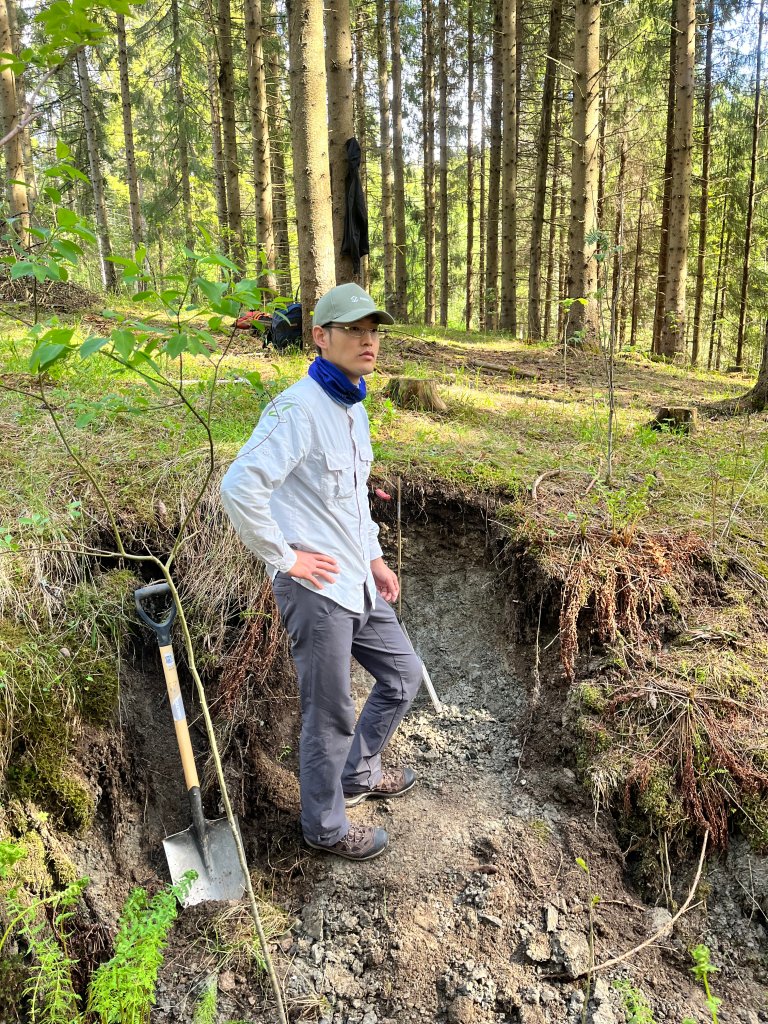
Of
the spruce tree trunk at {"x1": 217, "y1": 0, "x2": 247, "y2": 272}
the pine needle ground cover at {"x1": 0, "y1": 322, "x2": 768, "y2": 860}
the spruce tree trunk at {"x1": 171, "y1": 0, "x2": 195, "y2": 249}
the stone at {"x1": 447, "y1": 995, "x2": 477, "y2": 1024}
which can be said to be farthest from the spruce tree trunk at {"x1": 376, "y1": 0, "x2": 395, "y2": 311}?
the stone at {"x1": 447, "y1": 995, "x2": 477, "y2": 1024}

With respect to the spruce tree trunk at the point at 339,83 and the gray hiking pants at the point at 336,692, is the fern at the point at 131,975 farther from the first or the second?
the spruce tree trunk at the point at 339,83

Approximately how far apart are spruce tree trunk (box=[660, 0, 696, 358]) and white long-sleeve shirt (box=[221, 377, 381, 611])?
29.1ft

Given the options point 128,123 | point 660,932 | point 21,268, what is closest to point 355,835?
point 660,932

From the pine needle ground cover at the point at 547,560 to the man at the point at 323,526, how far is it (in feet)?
1.29

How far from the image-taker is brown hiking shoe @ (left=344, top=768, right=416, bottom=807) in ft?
10.8

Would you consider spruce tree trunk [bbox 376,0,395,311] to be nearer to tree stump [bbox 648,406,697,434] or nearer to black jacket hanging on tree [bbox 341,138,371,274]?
black jacket hanging on tree [bbox 341,138,371,274]

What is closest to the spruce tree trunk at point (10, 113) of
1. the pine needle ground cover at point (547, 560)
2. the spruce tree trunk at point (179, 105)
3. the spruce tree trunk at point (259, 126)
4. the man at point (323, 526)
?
the spruce tree trunk at point (259, 126)

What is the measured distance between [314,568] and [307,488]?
0.34 metres

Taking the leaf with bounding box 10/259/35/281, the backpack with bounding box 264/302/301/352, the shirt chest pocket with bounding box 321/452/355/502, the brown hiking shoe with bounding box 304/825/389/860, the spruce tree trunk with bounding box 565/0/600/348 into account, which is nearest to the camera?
the leaf with bounding box 10/259/35/281

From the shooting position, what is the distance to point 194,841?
3119mm

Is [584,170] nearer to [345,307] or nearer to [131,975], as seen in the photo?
[345,307]

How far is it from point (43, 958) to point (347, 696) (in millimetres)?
1378

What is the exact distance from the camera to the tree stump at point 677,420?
5242 millimetres

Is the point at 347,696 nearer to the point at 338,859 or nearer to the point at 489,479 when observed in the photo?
the point at 338,859
